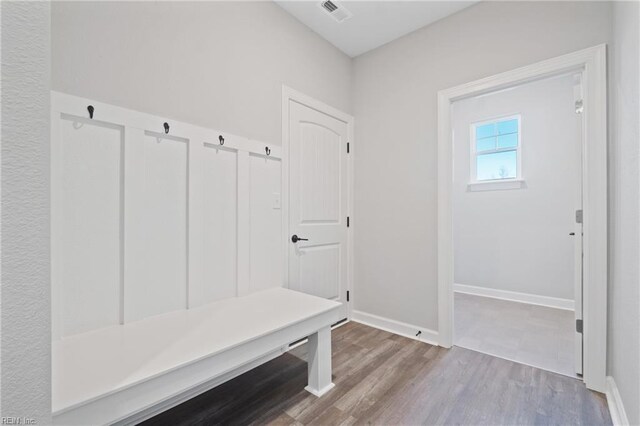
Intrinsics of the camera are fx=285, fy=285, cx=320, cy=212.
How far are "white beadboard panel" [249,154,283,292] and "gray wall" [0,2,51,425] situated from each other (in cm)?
147

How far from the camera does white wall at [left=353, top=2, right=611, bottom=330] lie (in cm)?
202

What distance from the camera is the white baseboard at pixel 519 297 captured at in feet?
10.7

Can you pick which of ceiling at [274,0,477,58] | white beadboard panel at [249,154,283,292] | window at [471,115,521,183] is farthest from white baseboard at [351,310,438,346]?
ceiling at [274,0,477,58]

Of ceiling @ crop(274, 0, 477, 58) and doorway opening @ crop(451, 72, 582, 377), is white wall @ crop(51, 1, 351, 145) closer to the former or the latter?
ceiling @ crop(274, 0, 477, 58)

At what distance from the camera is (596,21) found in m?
1.79

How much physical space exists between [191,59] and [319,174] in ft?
4.37

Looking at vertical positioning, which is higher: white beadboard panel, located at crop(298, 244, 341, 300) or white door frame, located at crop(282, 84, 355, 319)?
white door frame, located at crop(282, 84, 355, 319)

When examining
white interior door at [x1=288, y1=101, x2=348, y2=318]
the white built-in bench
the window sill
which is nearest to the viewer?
the white built-in bench

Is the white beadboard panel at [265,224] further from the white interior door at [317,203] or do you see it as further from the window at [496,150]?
the window at [496,150]

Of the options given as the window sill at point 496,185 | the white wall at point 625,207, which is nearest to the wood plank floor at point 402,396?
the white wall at point 625,207

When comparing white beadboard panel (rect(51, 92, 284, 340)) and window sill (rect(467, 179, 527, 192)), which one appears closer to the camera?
white beadboard panel (rect(51, 92, 284, 340))

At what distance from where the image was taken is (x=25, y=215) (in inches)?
22.7

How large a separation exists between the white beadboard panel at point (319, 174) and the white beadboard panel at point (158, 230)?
1030 millimetres

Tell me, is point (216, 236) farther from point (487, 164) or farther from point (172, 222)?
point (487, 164)
